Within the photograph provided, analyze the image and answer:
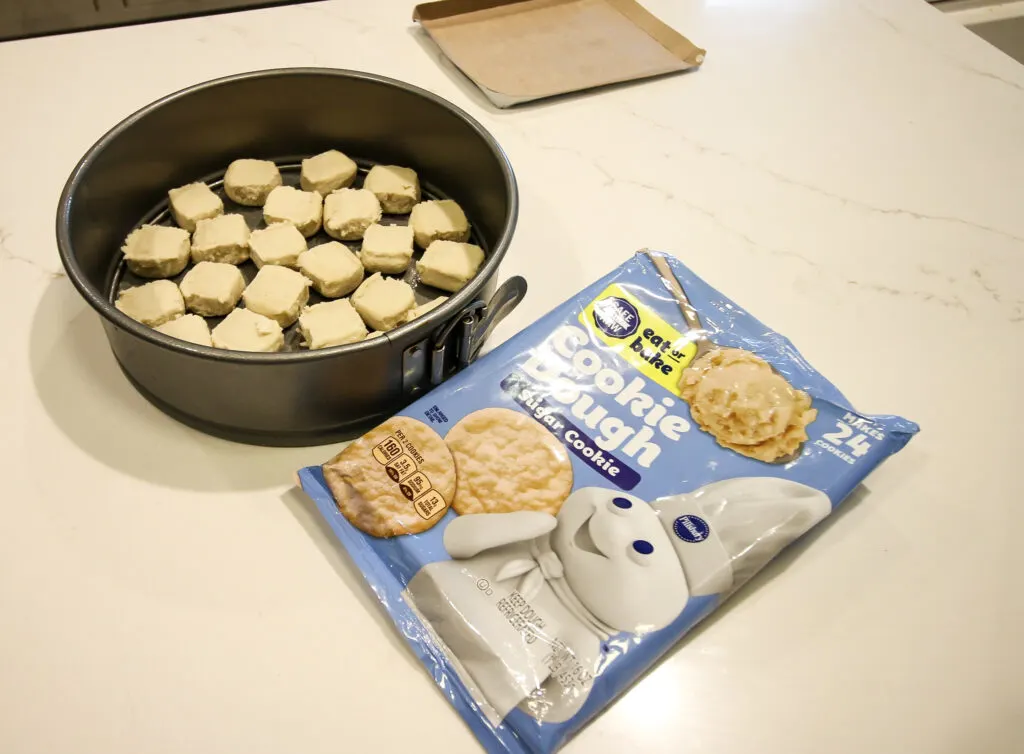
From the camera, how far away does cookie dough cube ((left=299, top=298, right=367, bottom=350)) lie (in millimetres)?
690

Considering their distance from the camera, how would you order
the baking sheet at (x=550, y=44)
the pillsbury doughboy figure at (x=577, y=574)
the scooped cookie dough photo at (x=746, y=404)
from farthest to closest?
1. the baking sheet at (x=550, y=44)
2. the scooped cookie dough photo at (x=746, y=404)
3. the pillsbury doughboy figure at (x=577, y=574)

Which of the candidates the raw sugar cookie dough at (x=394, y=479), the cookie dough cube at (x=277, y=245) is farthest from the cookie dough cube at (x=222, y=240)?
the raw sugar cookie dough at (x=394, y=479)

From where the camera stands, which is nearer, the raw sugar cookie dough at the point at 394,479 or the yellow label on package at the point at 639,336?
the raw sugar cookie dough at the point at 394,479

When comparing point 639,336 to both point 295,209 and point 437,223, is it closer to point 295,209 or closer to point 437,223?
point 437,223

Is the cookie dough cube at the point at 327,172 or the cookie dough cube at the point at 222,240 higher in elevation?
the cookie dough cube at the point at 327,172

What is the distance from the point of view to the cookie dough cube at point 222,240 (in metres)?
0.77

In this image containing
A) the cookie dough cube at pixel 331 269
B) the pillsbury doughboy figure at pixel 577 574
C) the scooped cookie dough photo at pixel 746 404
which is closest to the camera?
the pillsbury doughboy figure at pixel 577 574

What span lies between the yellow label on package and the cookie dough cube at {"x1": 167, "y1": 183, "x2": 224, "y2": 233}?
0.40 metres

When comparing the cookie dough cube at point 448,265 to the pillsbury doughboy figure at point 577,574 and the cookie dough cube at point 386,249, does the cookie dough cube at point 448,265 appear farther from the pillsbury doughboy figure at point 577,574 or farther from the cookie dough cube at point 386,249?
the pillsbury doughboy figure at point 577,574

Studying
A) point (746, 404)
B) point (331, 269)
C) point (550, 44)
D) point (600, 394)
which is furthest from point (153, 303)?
point (550, 44)

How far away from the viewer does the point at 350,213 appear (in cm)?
81

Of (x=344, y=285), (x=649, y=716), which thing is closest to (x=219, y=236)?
(x=344, y=285)

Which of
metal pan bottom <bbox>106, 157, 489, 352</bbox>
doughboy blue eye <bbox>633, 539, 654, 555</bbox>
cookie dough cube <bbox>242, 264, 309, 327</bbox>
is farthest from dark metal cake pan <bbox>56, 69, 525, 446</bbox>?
doughboy blue eye <bbox>633, 539, 654, 555</bbox>

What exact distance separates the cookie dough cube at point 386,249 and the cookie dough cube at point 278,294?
0.07 metres
